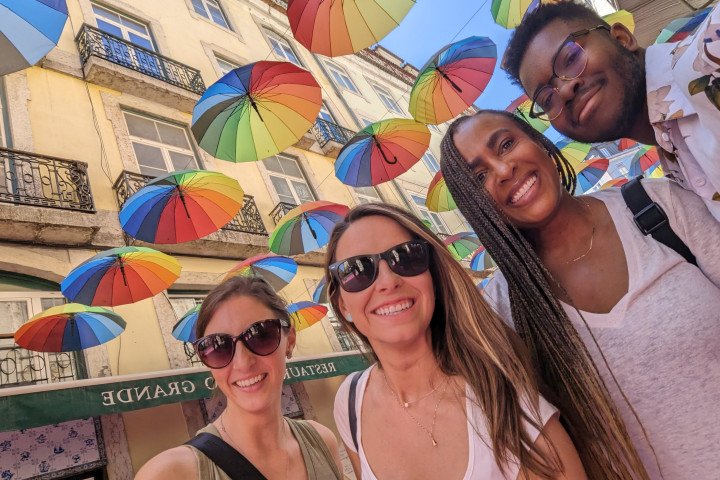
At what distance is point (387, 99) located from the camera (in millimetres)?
20375

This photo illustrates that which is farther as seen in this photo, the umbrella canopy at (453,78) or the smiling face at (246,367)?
the umbrella canopy at (453,78)

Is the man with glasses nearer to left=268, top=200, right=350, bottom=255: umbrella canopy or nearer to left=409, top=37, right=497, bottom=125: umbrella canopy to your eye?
left=409, top=37, right=497, bottom=125: umbrella canopy

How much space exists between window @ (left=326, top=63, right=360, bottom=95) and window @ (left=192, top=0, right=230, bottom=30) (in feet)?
15.7

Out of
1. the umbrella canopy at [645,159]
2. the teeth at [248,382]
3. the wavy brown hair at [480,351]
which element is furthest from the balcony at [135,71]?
the umbrella canopy at [645,159]

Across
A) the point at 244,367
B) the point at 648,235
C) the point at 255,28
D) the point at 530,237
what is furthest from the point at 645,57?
the point at 255,28

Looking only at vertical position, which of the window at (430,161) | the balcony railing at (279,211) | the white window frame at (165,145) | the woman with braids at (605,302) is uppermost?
the window at (430,161)

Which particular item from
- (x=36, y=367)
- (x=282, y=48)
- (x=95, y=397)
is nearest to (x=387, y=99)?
(x=282, y=48)

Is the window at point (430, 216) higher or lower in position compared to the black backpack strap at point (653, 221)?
higher

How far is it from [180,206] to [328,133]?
8878mm

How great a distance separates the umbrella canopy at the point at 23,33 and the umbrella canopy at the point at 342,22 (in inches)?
81.2

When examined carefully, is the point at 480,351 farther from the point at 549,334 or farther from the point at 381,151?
the point at 381,151

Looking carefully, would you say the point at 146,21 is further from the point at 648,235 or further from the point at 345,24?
the point at 648,235

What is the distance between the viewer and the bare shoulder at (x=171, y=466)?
1505 millimetres

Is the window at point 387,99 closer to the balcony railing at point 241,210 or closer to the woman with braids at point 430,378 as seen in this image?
the balcony railing at point 241,210
